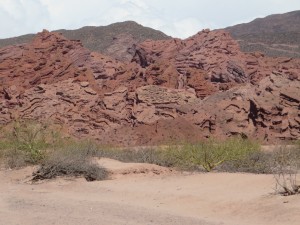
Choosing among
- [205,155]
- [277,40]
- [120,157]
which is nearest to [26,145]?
[120,157]

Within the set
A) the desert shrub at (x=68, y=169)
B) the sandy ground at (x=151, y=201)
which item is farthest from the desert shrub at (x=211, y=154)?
the desert shrub at (x=68, y=169)

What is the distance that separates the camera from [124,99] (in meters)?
39.2

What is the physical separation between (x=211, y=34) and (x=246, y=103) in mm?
21705

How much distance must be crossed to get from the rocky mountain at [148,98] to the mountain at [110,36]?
153 feet

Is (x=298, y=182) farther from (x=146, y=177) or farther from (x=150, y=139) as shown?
(x=150, y=139)

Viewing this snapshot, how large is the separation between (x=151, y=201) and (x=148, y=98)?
83.2ft

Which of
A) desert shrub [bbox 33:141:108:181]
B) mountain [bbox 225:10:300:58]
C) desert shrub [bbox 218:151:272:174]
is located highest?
mountain [bbox 225:10:300:58]

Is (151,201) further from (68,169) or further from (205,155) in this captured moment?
(205,155)

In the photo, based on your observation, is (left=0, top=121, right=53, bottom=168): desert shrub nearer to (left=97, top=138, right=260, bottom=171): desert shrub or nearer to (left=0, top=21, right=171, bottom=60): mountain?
(left=97, top=138, right=260, bottom=171): desert shrub

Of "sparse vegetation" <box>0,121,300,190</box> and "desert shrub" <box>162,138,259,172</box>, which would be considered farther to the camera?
"desert shrub" <box>162,138,259,172</box>

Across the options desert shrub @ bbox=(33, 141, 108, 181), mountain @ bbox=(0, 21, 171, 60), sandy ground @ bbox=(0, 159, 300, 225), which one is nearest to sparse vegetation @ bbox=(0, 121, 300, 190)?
desert shrub @ bbox=(33, 141, 108, 181)

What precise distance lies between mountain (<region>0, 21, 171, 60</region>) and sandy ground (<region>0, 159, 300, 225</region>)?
3087 inches

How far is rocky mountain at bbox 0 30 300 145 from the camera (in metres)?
34.2

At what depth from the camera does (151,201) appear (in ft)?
42.7
